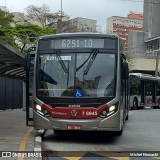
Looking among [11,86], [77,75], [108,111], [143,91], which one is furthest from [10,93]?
[108,111]

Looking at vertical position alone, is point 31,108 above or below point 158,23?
below

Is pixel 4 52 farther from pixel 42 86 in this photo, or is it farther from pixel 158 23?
pixel 158 23

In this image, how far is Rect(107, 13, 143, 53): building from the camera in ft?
288

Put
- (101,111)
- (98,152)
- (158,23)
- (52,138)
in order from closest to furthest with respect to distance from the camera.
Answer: (98,152) < (101,111) < (52,138) < (158,23)

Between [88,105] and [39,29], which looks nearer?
[88,105]

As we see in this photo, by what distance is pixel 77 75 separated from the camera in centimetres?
1266

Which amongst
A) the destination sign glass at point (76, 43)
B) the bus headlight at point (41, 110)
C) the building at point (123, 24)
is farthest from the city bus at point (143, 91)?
the building at point (123, 24)

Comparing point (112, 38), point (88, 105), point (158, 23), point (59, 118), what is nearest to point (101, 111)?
point (88, 105)

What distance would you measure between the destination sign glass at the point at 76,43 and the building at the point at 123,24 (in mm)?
65190

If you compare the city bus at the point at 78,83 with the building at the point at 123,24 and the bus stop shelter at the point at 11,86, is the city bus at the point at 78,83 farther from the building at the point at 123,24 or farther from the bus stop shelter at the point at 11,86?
the building at the point at 123,24

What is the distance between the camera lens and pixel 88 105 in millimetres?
12367

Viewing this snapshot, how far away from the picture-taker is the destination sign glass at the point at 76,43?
13.0m

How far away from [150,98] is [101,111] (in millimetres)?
25788

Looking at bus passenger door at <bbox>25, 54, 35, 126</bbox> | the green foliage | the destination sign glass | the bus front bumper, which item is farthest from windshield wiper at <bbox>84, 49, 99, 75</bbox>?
the green foliage
